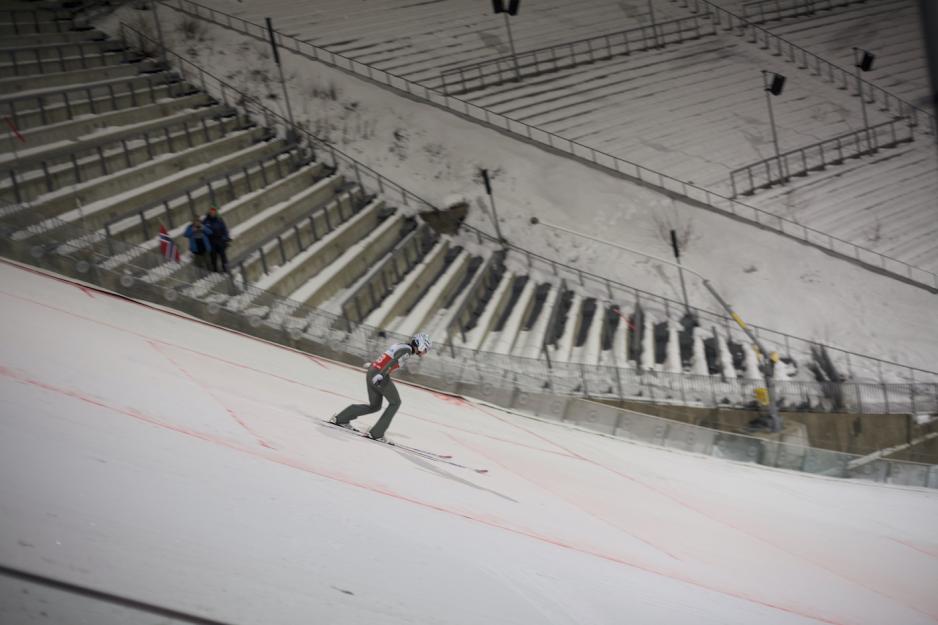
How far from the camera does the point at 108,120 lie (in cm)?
1791

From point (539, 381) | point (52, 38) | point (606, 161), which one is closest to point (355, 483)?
point (539, 381)

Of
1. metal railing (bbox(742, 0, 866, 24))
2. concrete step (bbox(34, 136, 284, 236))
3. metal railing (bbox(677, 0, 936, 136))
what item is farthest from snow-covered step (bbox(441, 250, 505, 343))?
metal railing (bbox(742, 0, 866, 24))

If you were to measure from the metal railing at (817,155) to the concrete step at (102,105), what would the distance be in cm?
1476

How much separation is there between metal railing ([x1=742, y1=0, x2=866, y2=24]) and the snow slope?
23073mm

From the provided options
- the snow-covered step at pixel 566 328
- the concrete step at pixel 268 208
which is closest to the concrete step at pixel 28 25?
the concrete step at pixel 268 208

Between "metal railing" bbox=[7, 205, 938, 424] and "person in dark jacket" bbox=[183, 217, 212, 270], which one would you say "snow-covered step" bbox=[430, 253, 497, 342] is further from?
"person in dark jacket" bbox=[183, 217, 212, 270]

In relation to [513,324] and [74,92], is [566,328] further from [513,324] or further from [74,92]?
[74,92]

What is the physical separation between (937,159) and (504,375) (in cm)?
1876

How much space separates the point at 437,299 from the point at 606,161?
8.22 metres

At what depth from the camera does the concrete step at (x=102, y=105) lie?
16.5 m

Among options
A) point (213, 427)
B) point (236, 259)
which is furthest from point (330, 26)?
point (213, 427)

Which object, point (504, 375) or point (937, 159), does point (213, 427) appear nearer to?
point (504, 375)

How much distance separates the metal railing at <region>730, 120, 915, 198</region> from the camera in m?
24.8

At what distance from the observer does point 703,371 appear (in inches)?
755
